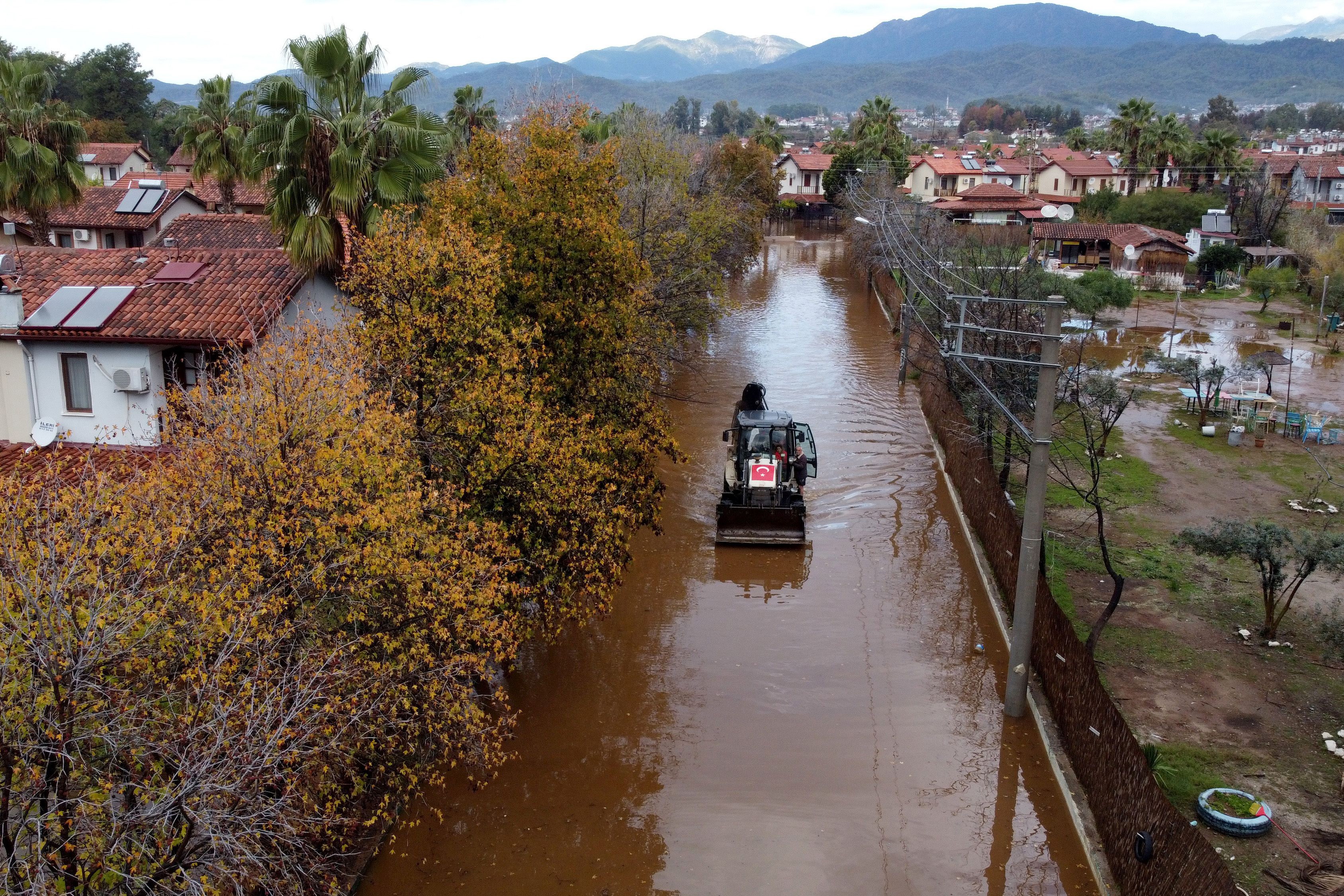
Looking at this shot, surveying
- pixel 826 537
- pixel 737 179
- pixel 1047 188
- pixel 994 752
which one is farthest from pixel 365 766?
pixel 1047 188

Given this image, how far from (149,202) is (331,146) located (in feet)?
90.4

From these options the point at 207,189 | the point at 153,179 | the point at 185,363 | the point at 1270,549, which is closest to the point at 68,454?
the point at 185,363

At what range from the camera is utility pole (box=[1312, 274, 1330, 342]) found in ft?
145

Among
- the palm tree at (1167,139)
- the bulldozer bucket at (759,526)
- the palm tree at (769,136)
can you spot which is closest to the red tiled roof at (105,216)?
the bulldozer bucket at (759,526)

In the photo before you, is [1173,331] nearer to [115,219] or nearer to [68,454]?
[115,219]

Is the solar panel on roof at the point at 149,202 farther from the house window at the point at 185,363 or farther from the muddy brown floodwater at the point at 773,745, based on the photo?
the muddy brown floodwater at the point at 773,745

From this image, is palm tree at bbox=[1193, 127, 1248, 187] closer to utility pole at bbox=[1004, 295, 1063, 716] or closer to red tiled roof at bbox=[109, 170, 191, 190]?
red tiled roof at bbox=[109, 170, 191, 190]

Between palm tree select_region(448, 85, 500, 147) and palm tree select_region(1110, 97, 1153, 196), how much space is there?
50692 mm

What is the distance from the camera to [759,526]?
22109 millimetres

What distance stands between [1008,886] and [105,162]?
220 ft

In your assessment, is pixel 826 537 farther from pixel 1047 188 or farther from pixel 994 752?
pixel 1047 188

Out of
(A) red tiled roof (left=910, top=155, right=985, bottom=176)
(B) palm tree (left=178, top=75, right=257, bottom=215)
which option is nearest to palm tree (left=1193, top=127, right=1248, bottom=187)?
(A) red tiled roof (left=910, top=155, right=985, bottom=176)

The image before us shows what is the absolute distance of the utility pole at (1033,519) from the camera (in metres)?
13.1

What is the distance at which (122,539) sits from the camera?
27.8 feet
